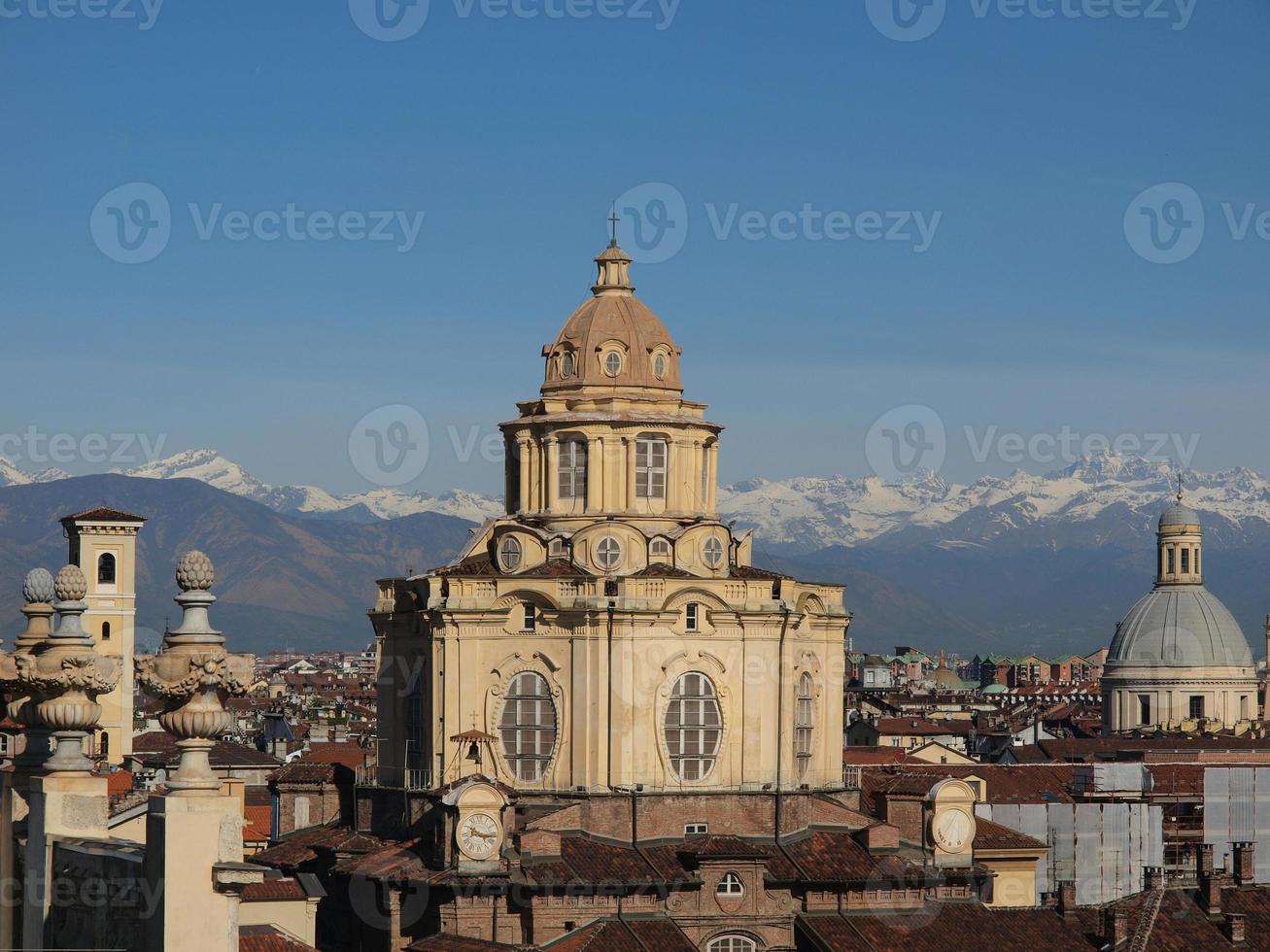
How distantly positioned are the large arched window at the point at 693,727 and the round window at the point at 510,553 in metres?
5.72

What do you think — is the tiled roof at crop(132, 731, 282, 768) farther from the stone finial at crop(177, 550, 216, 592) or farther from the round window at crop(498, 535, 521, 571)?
the stone finial at crop(177, 550, 216, 592)

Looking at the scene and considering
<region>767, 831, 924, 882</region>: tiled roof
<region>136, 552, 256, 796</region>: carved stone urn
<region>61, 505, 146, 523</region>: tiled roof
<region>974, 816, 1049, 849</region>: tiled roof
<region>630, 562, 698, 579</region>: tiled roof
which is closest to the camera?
<region>136, 552, 256, 796</region>: carved stone urn

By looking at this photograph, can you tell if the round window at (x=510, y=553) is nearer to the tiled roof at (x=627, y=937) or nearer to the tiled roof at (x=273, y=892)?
the tiled roof at (x=627, y=937)

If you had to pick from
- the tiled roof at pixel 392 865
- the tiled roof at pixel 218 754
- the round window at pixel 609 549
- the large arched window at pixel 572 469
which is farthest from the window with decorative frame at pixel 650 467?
the tiled roof at pixel 218 754

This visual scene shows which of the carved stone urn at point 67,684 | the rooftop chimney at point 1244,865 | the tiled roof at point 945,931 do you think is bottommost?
the tiled roof at point 945,931

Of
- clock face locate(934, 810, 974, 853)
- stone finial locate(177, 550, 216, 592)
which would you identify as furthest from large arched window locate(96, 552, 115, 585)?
stone finial locate(177, 550, 216, 592)

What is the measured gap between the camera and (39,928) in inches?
1239

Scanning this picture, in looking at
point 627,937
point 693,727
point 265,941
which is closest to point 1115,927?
point 693,727

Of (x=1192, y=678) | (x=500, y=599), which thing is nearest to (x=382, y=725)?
(x=500, y=599)

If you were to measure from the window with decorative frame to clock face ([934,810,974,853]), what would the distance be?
11143 millimetres

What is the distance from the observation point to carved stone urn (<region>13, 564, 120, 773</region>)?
102ft

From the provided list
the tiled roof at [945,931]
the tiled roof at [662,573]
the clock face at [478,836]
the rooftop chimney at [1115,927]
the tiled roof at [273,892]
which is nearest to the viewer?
the tiled roof at [273,892]

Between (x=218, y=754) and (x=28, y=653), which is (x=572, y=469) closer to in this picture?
(x=218, y=754)

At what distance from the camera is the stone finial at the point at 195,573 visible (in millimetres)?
29422
